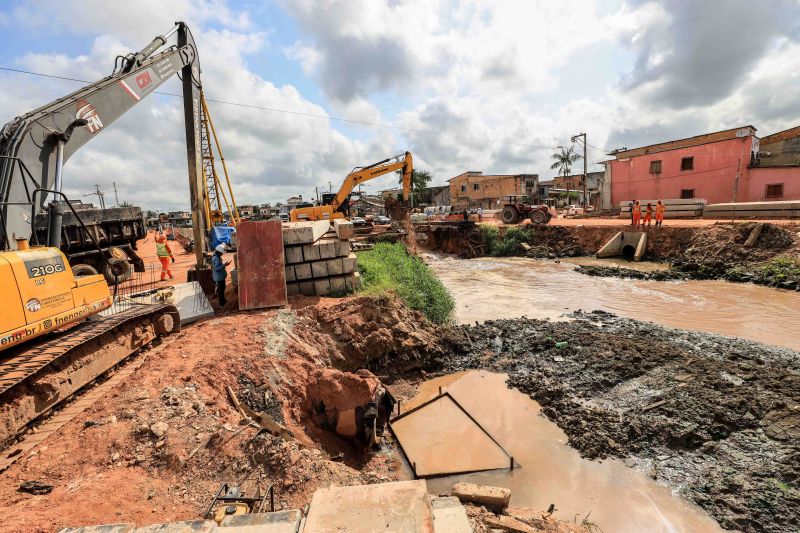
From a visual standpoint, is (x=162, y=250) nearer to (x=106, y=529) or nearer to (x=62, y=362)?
(x=62, y=362)

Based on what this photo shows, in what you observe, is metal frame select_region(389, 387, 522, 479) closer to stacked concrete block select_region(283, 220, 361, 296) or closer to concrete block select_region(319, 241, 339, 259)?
stacked concrete block select_region(283, 220, 361, 296)

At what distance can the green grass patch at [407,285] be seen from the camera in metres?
9.52

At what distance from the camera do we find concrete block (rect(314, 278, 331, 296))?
8.77 metres

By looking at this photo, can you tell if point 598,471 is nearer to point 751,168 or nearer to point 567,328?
point 567,328

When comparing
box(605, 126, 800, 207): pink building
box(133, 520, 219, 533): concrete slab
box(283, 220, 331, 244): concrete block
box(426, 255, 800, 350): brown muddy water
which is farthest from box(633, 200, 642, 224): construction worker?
box(133, 520, 219, 533): concrete slab

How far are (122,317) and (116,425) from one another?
9.13 feet

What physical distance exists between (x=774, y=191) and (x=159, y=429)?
3506 centimetres

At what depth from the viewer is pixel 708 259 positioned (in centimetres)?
1758

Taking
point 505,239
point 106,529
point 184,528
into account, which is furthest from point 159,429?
point 505,239

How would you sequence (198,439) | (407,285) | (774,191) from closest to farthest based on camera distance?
(198,439) < (407,285) < (774,191)

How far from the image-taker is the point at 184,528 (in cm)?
238

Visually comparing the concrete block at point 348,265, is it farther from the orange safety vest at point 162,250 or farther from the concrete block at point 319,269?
the orange safety vest at point 162,250

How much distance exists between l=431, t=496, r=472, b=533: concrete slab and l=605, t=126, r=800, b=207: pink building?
33259mm

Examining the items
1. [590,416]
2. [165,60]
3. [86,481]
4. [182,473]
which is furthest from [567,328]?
[165,60]
